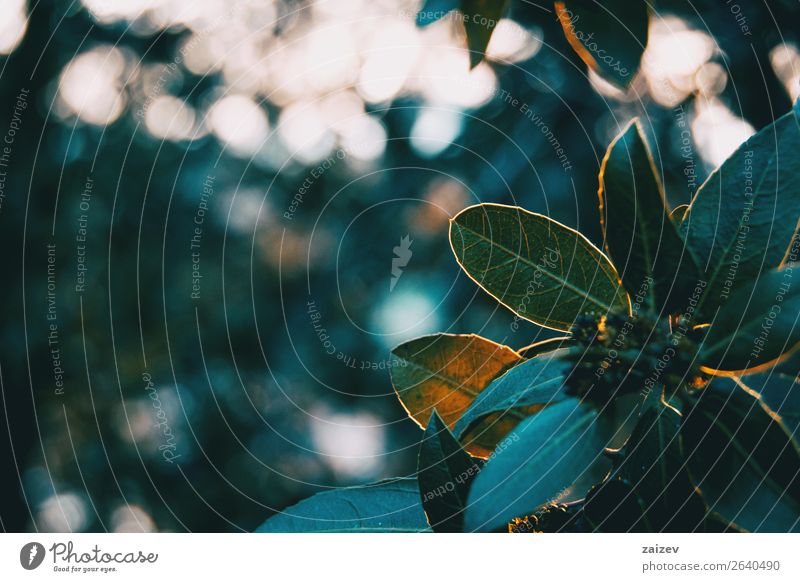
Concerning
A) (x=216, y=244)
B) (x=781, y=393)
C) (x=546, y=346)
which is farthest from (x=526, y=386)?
(x=216, y=244)

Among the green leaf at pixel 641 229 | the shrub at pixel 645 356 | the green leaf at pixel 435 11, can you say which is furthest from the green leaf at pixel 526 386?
the green leaf at pixel 435 11

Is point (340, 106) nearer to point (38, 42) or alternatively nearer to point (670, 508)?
point (38, 42)

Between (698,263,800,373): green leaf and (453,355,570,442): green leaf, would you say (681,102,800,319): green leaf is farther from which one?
(453,355,570,442): green leaf

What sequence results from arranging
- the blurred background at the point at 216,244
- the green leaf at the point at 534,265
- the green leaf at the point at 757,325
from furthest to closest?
1. the blurred background at the point at 216,244
2. the green leaf at the point at 534,265
3. the green leaf at the point at 757,325

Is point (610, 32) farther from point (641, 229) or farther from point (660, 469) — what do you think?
point (660, 469)

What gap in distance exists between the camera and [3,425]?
2840 millimetres

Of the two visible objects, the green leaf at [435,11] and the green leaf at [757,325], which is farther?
the green leaf at [435,11]

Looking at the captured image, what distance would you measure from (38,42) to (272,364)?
172cm

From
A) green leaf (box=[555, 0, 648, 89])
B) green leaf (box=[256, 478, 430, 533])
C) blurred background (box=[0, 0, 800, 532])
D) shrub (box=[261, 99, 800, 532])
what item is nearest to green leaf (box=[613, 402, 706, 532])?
shrub (box=[261, 99, 800, 532])

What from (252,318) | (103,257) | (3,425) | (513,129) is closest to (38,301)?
(103,257)

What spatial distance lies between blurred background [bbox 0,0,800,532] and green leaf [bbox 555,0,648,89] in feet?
4.03

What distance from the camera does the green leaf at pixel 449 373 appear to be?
2.49 ft

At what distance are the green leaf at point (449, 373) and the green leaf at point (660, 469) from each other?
0.13 m

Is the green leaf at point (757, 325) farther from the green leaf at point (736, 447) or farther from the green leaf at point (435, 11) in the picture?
the green leaf at point (435, 11)
